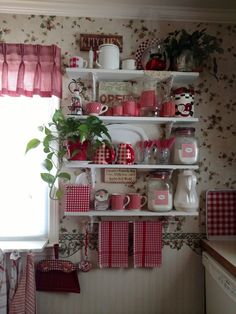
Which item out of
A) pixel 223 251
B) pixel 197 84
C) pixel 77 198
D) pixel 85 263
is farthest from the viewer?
pixel 197 84

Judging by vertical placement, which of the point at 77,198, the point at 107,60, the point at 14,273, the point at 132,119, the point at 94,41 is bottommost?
the point at 14,273

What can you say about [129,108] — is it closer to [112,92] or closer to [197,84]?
[112,92]

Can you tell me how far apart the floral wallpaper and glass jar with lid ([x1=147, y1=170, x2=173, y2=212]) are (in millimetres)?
138

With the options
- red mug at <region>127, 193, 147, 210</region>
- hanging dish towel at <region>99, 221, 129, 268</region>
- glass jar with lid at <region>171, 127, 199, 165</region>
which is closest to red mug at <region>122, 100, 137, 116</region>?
glass jar with lid at <region>171, 127, 199, 165</region>

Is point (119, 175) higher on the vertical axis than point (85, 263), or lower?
higher

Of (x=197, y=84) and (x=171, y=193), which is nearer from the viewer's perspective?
(x=171, y=193)

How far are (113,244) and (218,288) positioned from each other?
2.21 ft

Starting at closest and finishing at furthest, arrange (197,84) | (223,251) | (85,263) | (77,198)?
1. (223,251)
2. (77,198)
3. (85,263)
4. (197,84)

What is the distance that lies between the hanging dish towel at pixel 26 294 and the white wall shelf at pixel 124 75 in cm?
117

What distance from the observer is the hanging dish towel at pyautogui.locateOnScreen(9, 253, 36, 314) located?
1.61 metres

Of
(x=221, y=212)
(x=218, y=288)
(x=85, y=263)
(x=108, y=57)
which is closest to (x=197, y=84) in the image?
(x=108, y=57)

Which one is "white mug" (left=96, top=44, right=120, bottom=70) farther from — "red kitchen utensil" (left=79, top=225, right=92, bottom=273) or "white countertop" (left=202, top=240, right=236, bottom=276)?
"white countertop" (left=202, top=240, right=236, bottom=276)

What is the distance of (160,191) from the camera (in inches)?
69.2

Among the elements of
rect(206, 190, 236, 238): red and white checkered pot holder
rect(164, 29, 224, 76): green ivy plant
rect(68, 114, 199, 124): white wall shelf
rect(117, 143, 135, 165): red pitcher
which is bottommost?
rect(206, 190, 236, 238): red and white checkered pot holder
